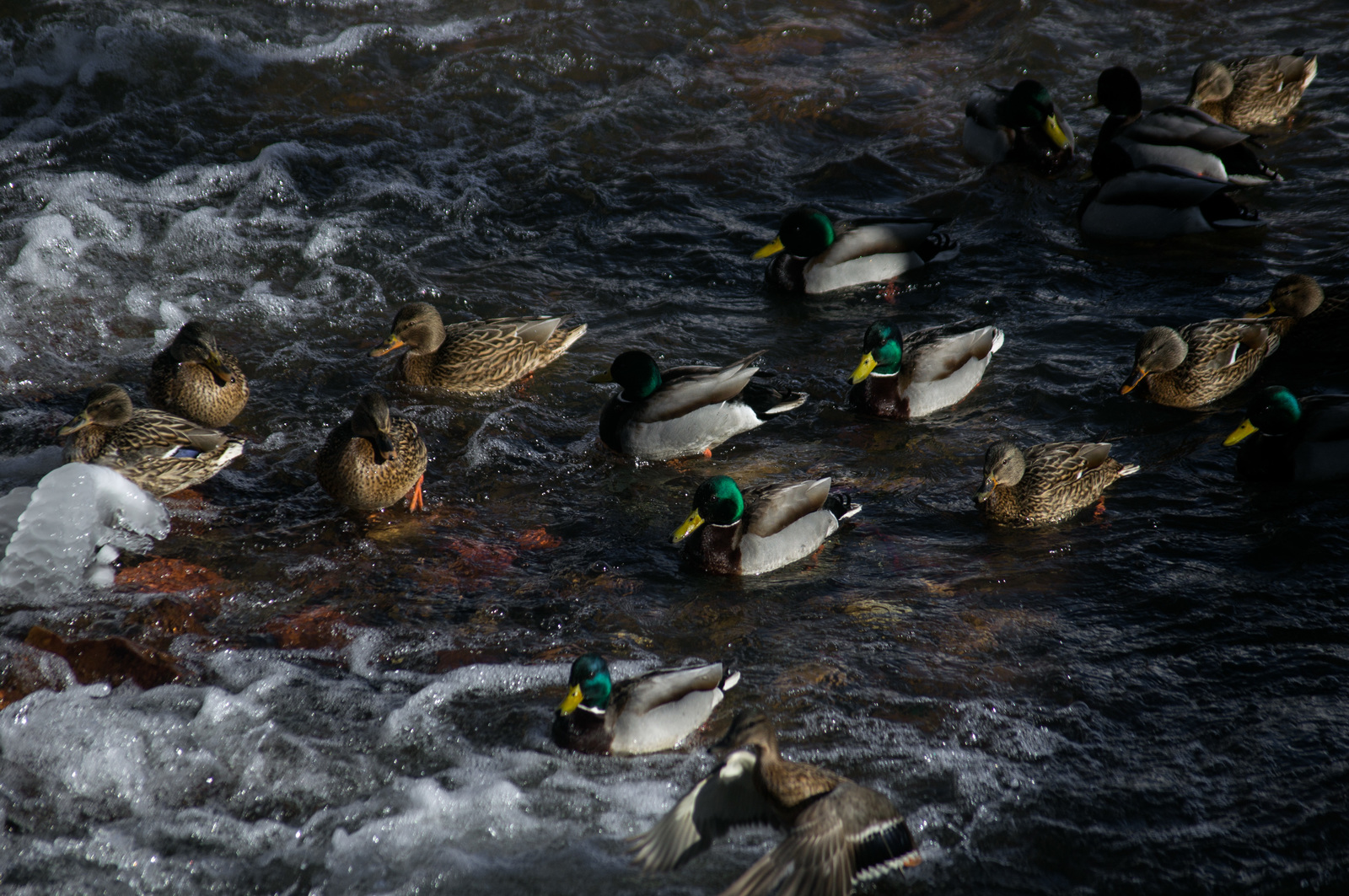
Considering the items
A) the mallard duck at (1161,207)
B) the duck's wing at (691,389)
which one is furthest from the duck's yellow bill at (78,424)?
the mallard duck at (1161,207)

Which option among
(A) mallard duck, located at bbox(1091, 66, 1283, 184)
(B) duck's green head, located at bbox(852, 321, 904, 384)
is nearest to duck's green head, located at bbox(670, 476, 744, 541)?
(B) duck's green head, located at bbox(852, 321, 904, 384)

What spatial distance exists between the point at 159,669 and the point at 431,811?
4.77ft

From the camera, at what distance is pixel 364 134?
10148mm

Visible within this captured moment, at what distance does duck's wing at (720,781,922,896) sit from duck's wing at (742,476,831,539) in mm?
1849

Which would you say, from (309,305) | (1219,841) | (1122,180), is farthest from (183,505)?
(1122,180)

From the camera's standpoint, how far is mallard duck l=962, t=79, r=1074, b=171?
366 inches

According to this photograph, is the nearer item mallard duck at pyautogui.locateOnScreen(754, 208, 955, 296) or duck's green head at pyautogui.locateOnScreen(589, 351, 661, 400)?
duck's green head at pyautogui.locateOnScreen(589, 351, 661, 400)

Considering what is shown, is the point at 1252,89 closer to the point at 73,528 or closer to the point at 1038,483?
the point at 1038,483

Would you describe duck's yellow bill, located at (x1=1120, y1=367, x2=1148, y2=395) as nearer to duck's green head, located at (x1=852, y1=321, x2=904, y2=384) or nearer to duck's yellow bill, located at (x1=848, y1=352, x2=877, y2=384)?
duck's green head, located at (x1=852, y1=321, x2=904, y2=384)

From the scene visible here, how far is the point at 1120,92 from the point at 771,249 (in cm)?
390

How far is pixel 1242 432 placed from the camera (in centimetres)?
578

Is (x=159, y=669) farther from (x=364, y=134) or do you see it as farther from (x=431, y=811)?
(x=364, y=134)

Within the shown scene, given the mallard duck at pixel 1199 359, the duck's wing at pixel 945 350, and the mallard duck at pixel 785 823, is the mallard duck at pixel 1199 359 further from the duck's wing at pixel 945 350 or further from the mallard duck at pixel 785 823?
the mallard duck at pixel 785 823

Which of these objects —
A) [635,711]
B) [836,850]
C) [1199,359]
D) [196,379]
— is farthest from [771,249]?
[836,850]
